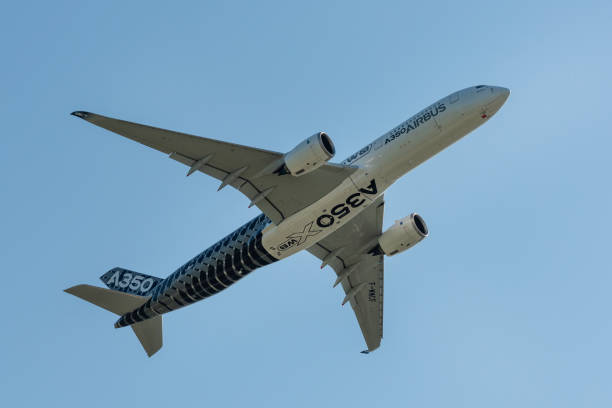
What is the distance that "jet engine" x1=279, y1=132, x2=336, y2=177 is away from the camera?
37.7 m

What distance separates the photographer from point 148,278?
1984 inches

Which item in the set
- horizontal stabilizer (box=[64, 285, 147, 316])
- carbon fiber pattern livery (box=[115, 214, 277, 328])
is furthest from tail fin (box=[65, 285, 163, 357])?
carbon fiber pattern livery (box=[115, 214, 277, 328])

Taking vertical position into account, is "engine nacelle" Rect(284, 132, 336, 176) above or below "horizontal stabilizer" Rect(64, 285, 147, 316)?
above

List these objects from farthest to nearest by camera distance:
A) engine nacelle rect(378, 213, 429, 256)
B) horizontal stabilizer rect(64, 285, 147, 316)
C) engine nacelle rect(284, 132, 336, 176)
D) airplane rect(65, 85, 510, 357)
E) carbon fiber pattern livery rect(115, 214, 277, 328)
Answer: horizontal stabilizer rect(64, 285, 147, 316), engine nacelle rect(378, 213, 429, 256), carbon fiber pattern livery rect(115, 214, 277, 328), airplane rect(65, 85, 510, 357), engine nacelle rect(284, 132, 336, 176)

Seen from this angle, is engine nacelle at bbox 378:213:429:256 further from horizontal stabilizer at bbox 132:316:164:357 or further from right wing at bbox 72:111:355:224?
horizontal stabilizer at bbox 132:316:164:357

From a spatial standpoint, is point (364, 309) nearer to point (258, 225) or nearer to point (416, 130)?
point (258, 225)

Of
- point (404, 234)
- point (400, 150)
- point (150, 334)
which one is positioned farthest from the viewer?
point (150, 334)

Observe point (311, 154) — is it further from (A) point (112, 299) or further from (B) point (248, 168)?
(A) point (112, 299)

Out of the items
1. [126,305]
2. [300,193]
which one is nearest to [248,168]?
[300,193]

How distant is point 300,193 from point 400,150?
6.03 meters

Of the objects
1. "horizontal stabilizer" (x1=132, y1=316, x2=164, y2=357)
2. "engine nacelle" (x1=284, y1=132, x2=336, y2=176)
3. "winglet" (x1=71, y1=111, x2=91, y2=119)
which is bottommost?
"horizontal stabilizer" (x1=132, y1=316, x2=164, y2=357)

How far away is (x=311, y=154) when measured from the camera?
37719 millimetres

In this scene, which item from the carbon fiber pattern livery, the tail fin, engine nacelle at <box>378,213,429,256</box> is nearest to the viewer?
the carbon fiber pattern livery

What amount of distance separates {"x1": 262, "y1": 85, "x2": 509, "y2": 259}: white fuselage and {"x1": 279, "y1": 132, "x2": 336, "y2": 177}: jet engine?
2.87 meters
